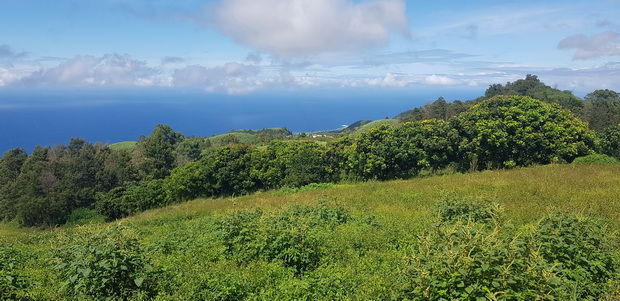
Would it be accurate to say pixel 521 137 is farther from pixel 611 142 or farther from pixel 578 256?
pixel 578 256

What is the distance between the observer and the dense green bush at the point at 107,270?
17.7 feet

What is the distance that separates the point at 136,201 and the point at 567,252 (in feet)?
121

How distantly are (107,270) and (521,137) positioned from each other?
28105mm

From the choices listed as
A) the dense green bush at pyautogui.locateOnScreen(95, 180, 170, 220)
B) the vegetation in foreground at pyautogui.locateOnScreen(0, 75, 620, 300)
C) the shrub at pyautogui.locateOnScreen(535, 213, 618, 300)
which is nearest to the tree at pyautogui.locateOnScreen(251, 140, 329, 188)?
the vegetation in foreground at pyautogui.locateOnScreen(0, 75, 620, 300)

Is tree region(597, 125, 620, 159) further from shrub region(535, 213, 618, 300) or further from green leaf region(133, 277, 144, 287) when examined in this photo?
green leaf region(133, 277, 144, 287)

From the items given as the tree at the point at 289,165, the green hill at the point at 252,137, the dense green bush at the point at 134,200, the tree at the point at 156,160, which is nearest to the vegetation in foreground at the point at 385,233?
the tree at the point at 289,165

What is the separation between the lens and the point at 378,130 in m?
28.3

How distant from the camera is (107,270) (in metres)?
5.42

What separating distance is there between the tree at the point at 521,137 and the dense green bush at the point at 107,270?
24.8 meters

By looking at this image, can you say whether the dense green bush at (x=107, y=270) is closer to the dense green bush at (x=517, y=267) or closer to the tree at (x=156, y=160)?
the dense green bush at (x=517, y=267)

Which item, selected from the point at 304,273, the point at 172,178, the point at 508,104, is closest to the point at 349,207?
the point at 304,273

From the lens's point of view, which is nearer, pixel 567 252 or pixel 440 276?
pixel 440 276

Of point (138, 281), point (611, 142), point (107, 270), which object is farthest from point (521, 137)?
point (107, 270)

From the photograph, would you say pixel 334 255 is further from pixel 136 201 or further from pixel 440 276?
pixel 136 201
